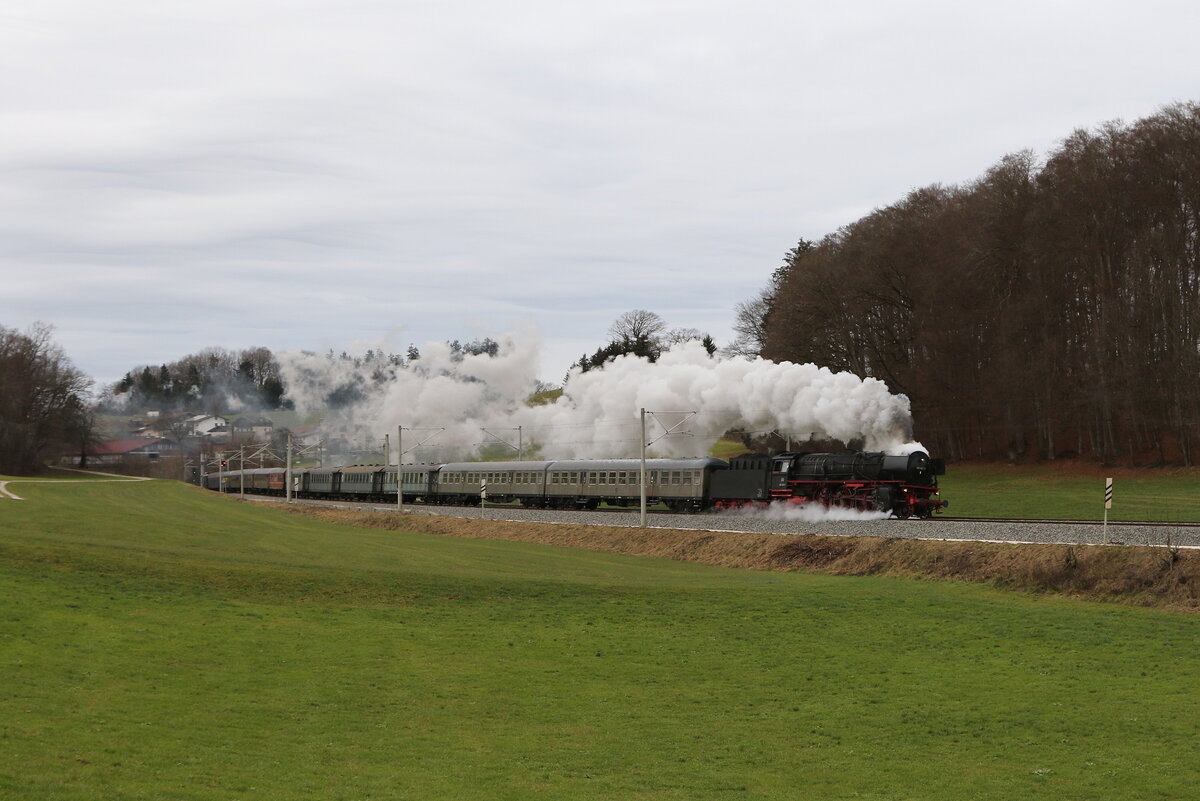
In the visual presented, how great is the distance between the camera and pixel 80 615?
67.2 ft

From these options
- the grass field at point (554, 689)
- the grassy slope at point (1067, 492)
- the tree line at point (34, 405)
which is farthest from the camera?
the tree line at point (34, 405)

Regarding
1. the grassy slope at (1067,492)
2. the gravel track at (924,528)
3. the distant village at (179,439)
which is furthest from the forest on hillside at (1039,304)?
the distant village at (179,439)

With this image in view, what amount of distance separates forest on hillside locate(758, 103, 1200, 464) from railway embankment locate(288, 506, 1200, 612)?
1446 inches

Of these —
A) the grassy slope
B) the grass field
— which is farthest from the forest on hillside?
the grass field

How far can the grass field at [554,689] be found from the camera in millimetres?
14422

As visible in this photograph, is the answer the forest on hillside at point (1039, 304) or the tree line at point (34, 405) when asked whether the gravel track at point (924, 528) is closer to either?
the forest on hillside at point (1039, 304)

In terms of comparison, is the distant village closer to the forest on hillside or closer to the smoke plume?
the smoke plume

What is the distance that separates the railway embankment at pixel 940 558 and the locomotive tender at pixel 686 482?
7.41 metres

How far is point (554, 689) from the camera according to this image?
765 inches

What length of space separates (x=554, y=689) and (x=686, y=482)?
4233 centimetres

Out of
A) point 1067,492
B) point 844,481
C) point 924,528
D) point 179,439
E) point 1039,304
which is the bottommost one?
point 924,528

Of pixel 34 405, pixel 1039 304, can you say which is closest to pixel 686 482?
pixel 1039 304

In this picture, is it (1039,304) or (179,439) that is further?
(179,439)

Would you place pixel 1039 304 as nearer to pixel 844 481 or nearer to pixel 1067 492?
pixel 1067 492
